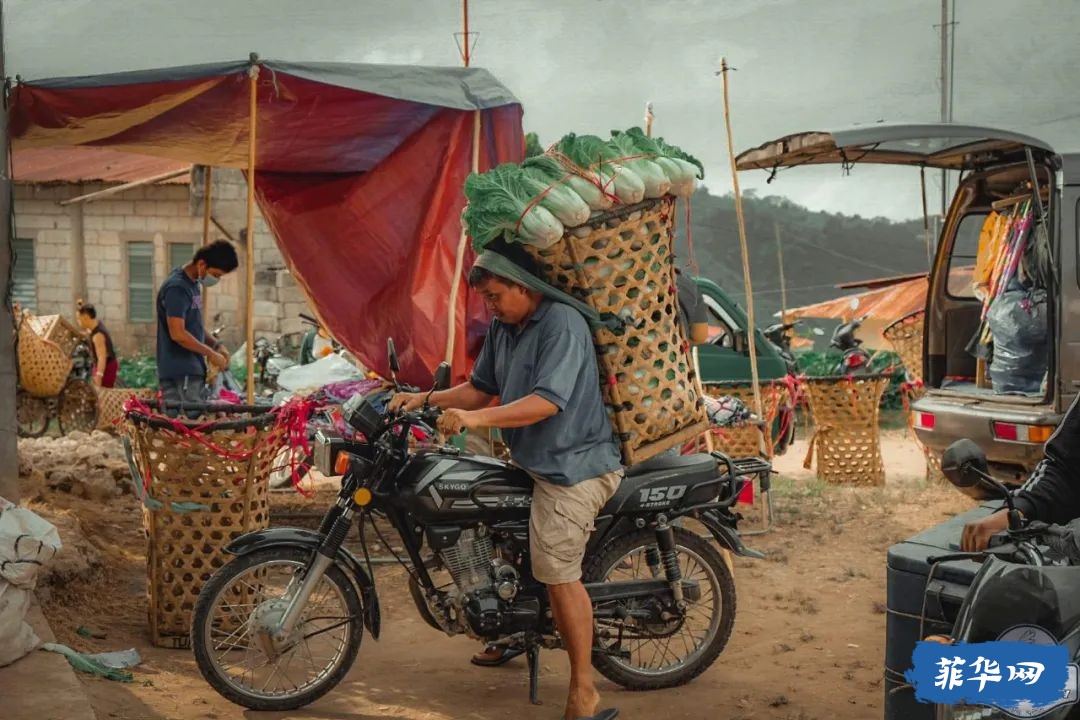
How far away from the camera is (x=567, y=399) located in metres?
4.04

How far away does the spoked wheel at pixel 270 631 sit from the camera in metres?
4.38

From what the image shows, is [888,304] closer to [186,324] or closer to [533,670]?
[186,324]

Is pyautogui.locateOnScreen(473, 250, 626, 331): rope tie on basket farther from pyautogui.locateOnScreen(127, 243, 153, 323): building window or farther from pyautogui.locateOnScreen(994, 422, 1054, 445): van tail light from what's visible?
pyautogui.locateOnScreen(127, 243, 153, 323): building window

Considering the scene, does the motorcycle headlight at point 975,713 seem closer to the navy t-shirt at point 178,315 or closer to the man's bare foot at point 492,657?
the man's bare foot at point 492,657

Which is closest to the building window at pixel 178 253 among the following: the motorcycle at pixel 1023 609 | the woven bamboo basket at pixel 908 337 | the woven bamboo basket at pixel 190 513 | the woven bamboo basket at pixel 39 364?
the woven bamboo basket at pixel 39 364

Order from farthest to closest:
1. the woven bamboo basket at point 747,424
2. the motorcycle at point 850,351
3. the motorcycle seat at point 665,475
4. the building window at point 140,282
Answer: the building window at point 140,282
the motorcycle at point 850,351
the woven bamboo basket at point 747,424
the motorcycle seat at point 665,475

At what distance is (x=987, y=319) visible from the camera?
7727 millimetres

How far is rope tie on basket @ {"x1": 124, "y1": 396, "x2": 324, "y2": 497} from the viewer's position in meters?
5.06

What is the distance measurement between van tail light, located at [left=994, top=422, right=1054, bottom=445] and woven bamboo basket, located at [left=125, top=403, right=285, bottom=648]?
4.32m

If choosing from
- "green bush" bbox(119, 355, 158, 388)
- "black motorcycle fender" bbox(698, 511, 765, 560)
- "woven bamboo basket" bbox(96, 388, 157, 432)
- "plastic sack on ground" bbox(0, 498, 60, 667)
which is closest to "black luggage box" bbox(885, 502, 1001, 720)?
"black motorcycle fender" bbox(698, 511, 765, 560)

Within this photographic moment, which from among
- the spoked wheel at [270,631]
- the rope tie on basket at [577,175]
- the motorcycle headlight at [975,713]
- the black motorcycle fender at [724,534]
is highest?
the rope tie on basket at [577,175]

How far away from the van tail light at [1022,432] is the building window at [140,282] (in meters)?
17.8

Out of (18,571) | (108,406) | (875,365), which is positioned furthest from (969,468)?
(875,365)

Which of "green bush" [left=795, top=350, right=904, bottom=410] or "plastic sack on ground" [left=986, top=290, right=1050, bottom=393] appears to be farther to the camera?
"green bush" [left=795, top=350, right=904, bottom=410]
